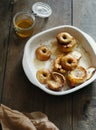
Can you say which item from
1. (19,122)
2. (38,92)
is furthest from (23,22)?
(19,122)

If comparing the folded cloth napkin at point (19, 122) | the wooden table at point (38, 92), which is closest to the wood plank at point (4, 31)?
the wooden table at point (38, 92)

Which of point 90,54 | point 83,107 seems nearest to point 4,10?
point 90,54

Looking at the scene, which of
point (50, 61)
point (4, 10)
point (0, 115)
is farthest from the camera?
point (4, 10)

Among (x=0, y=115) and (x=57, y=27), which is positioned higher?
(x=57, y=27)

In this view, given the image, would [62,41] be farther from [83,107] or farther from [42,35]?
[83,107]

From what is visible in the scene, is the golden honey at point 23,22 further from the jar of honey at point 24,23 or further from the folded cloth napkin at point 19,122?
the folded cloth napkin at point 19,122

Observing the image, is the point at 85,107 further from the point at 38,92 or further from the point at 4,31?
the point at 4,31
